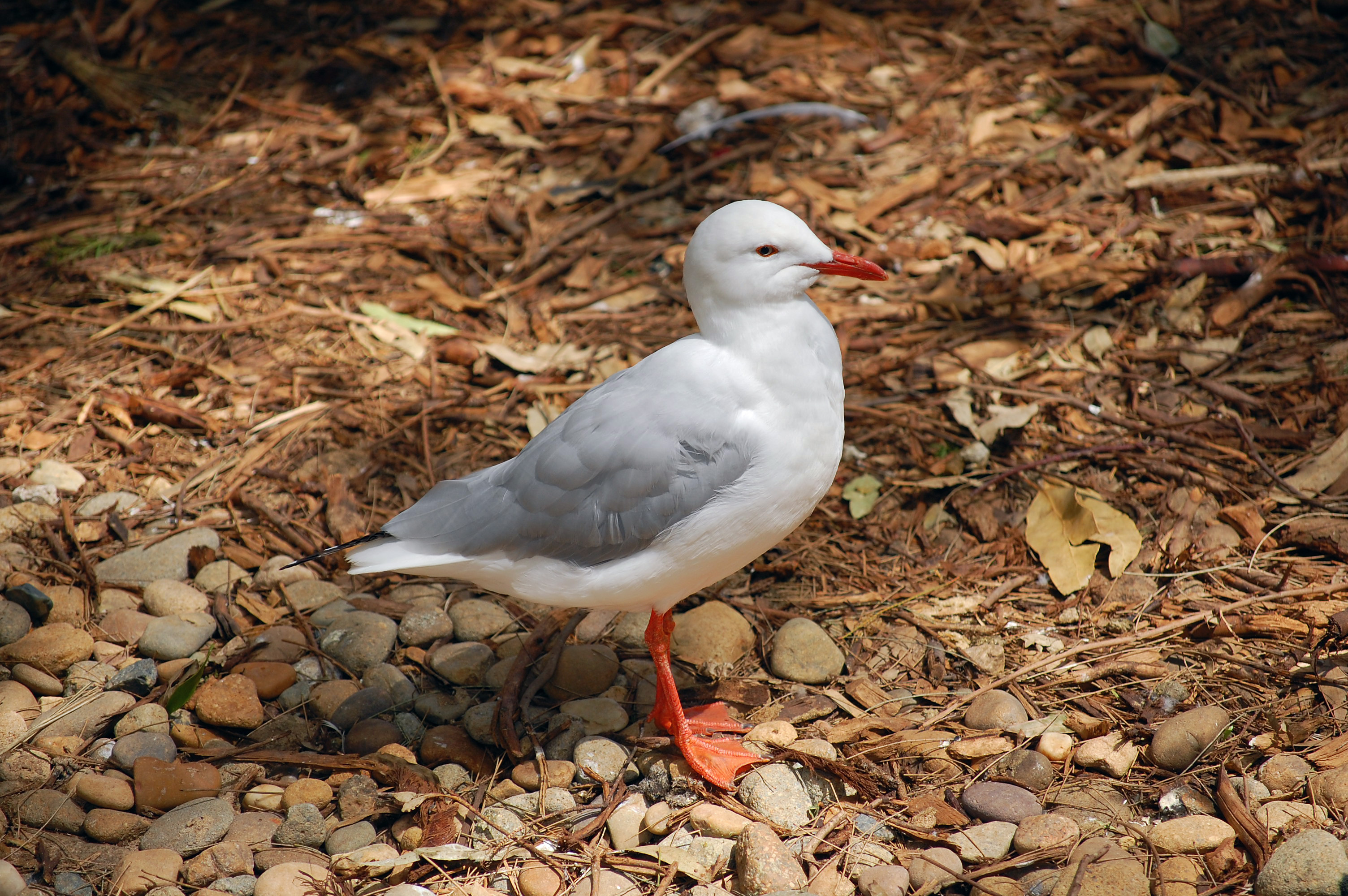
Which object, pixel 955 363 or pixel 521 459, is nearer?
pixel 521 459

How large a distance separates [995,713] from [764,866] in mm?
1018

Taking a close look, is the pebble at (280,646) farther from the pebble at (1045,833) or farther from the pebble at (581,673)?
the pebble at (1045,833)

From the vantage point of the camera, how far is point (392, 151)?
6.39 meters

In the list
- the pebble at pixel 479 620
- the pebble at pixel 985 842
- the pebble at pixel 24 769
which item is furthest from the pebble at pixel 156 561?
the pebble at pixel 985 842

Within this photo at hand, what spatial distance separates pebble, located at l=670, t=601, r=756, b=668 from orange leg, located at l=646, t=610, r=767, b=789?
23cm

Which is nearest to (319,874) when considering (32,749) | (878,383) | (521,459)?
(32,749)

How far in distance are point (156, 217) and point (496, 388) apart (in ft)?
8.65

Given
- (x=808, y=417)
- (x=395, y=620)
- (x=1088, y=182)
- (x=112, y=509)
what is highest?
(x=808, y=417)

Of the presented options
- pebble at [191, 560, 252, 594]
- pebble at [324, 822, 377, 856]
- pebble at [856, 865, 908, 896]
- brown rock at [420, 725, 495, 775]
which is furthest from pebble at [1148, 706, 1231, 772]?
pebble at [191, 560, 252, 594]

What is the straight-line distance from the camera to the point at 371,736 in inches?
139

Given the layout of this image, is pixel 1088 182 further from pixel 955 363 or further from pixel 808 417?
Result: pixel 808 417

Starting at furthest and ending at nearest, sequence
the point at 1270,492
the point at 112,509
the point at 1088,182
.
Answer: the point at 1088,182
the point at 112,509
the point at 1270,492

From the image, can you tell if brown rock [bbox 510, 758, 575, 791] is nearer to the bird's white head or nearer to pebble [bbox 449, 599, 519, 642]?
pebble [bbox 449, 599, 519, 642]

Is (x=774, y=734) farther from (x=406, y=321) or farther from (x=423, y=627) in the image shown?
(x=406, y=321)
